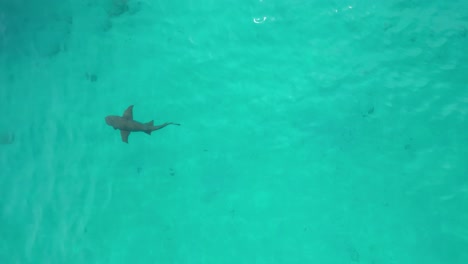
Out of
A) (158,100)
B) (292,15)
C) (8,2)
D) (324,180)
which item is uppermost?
(292,15)

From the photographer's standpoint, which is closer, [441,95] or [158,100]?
[441,95]

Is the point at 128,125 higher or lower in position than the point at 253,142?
higher

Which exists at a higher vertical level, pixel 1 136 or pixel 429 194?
pixel 429 194

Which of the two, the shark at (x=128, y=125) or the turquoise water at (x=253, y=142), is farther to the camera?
the turquoise water at (x=253, y=142)

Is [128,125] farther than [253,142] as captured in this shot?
No

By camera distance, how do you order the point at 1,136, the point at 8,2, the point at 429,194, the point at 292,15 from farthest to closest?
the point at 8,2 → the point at 1,136 → the point at 292,15 → the point at 429,194

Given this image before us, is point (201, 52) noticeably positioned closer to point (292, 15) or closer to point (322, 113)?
point (292, 15)

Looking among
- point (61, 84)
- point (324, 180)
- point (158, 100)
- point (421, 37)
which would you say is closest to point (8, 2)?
point (61, 84)

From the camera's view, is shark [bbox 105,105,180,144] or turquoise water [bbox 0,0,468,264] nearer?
shark [bbox 105,105,180,144]
